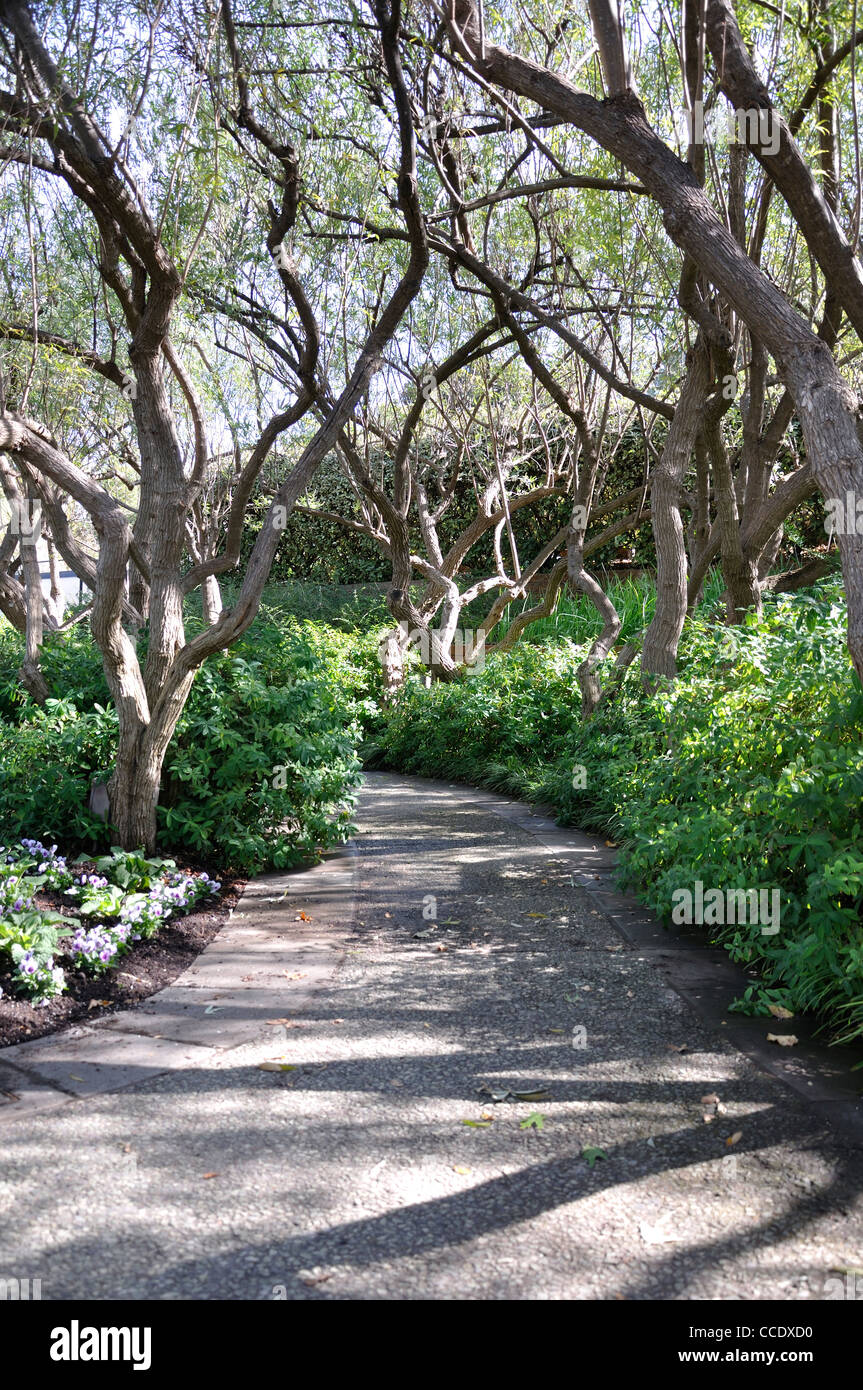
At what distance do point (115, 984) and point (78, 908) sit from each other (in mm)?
681

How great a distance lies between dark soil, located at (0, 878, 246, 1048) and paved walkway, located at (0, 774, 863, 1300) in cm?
12

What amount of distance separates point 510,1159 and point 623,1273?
60cm

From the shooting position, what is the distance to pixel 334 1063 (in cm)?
363

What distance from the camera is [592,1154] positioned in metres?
2.96

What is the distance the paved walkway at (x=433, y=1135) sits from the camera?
2443 millimetres

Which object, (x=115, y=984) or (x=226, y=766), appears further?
(x=226, y=766)

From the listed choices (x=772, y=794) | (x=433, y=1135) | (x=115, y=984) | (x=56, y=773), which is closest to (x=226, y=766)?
(x=56, y=773)

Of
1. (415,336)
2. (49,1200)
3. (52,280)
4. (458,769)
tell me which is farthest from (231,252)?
(49,1200)

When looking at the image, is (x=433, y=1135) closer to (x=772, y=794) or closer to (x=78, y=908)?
(x=772, y=794)

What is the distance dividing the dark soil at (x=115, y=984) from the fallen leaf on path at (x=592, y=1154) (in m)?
2.07

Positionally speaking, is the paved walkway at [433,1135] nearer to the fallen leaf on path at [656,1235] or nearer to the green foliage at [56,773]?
the fallen leaf on path at [656,1235]

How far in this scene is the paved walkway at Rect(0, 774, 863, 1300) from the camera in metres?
2.44
